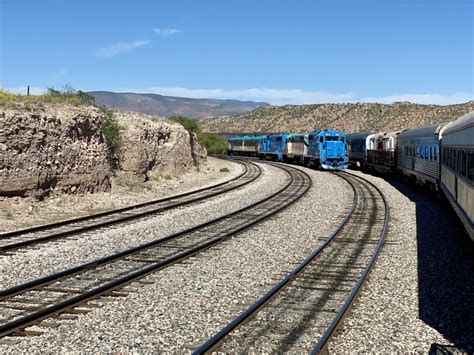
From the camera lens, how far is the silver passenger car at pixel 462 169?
38.9 ft

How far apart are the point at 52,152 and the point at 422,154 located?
655 inches

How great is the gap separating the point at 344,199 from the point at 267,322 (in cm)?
1736

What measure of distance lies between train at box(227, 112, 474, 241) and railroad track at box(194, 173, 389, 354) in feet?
8.81

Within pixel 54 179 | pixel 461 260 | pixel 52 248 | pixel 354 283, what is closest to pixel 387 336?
pixel 354 283

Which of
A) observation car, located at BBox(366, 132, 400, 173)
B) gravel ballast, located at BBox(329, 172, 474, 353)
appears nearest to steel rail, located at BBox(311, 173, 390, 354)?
gravel ballast, located at BBox(329, 172, 474, 353)

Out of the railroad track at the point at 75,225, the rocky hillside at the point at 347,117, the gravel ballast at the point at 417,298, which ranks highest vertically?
the rocky hillside at the point at 347,117

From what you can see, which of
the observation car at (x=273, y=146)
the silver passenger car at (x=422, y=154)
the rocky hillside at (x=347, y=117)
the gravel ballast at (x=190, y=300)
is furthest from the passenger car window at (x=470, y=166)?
the rocky hillside at (x=347, y=117)

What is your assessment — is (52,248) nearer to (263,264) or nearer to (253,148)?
(263,264)

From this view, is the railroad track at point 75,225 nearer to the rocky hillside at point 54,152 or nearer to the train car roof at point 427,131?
the rocky hillside at point 54,152

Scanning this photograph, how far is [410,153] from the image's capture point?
2972 cm

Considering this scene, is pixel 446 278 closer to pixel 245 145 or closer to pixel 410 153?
pixel 410 153

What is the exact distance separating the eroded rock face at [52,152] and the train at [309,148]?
2332 centimetres

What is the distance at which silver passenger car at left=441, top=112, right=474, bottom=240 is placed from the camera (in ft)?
38.9

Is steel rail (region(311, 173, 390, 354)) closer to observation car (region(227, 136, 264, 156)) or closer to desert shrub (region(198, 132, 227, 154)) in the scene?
observation car (region(227, 136, 264, 156))
